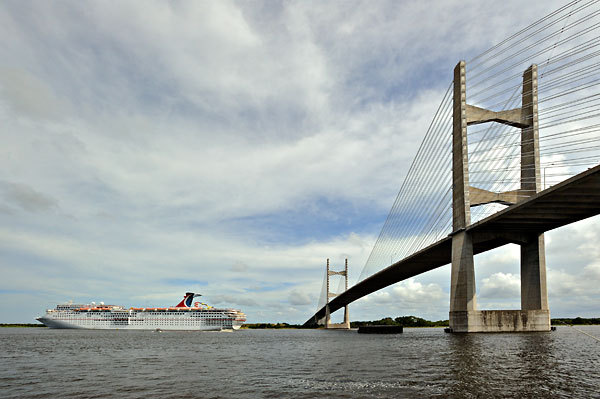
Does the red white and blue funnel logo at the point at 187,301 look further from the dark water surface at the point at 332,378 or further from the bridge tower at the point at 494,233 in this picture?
the dark water surface at the point at 332,378

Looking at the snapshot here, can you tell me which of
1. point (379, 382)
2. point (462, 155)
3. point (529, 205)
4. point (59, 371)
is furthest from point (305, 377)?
point (462, 155)

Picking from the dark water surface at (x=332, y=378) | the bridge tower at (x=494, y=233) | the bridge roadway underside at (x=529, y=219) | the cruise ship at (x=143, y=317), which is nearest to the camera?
the dark water surface at (x=332, y=378)

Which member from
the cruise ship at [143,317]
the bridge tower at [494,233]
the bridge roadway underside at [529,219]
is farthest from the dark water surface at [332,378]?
the cruise ship at [143,317]

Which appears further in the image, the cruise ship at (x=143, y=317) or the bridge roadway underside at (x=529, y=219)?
the cruise ship at (x=143, y=317)

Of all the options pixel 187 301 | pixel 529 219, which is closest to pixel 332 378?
pixel 529 219

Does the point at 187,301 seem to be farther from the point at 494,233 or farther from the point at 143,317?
the point at 494,233

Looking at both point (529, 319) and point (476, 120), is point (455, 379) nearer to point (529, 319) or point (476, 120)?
point (529, 319)
